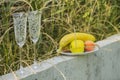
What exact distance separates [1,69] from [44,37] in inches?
22.1

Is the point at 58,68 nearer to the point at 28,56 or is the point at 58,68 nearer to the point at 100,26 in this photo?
the point at 28,56

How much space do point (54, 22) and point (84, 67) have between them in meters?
0.45

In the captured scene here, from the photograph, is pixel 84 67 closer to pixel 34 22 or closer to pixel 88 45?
pixel 88 45

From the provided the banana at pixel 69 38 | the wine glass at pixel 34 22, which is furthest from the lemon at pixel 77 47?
the wine glass at pixel 34 22

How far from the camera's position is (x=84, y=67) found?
2811 millimetres

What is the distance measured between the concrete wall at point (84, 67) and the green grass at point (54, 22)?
0.39 feet

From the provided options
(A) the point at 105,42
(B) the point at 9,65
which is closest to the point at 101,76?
(A) the point at 105,42

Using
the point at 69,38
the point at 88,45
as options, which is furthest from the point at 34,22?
the point at 88,45

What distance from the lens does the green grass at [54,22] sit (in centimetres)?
256

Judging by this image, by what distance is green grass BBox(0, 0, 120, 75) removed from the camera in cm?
256

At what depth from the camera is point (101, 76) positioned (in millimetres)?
3031

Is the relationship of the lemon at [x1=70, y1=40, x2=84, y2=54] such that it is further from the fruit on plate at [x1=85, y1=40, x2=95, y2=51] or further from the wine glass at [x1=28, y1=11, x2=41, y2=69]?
the wine glass at [x1=28, y1=11, x2=41, y2=69]

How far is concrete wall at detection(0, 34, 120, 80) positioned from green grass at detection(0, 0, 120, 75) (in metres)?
0.12

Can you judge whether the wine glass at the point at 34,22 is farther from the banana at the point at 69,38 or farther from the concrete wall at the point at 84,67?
the banana at the point at 69,38
